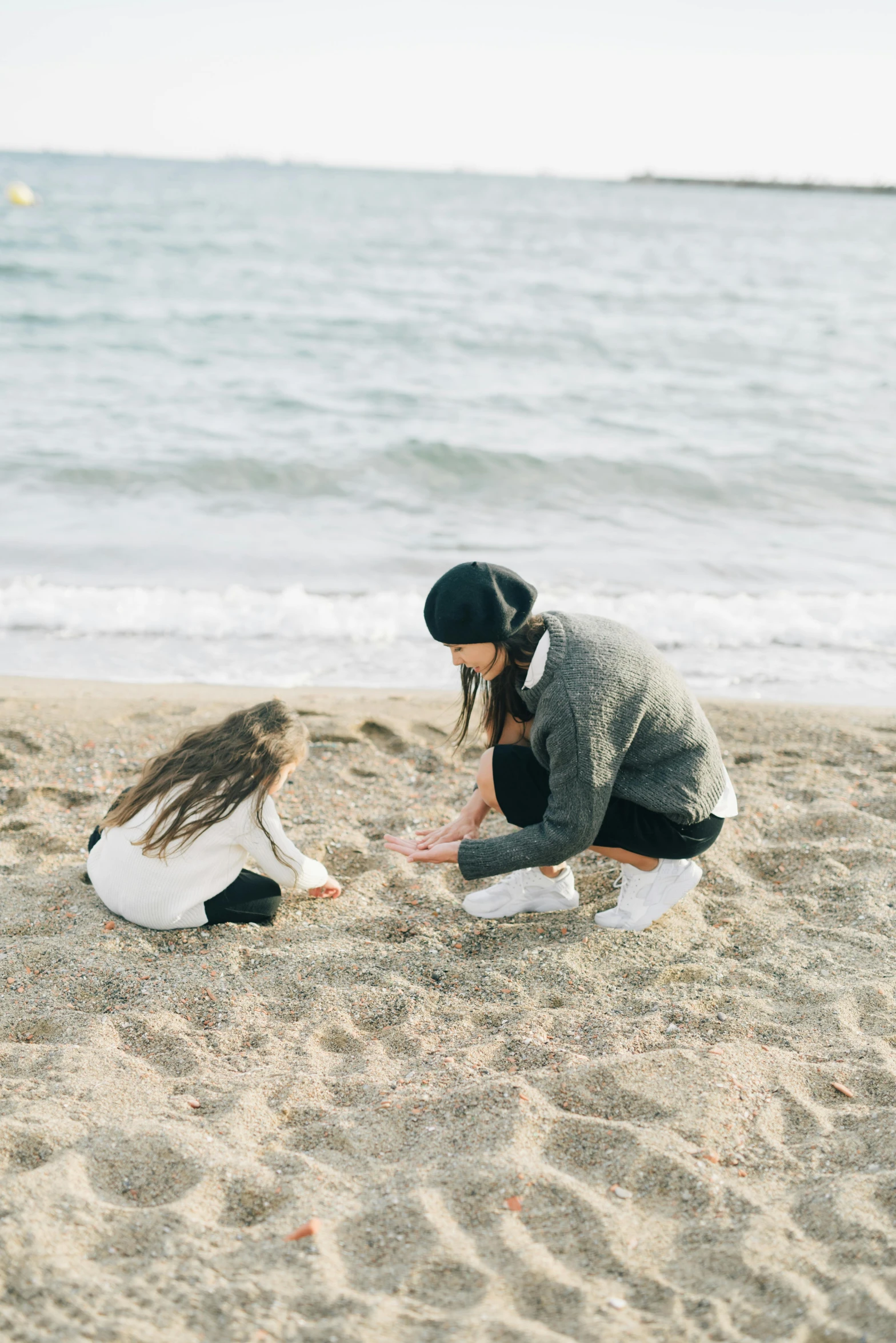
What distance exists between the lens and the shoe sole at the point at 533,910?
3.17m

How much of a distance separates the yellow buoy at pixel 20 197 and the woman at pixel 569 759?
127 ft

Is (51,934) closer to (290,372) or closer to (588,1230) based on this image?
(588,1230)

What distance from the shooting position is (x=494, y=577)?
2.57 metres

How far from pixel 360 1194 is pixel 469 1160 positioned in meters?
0.24

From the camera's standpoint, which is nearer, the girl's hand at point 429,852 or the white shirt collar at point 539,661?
the white shirt collar at point 539,661

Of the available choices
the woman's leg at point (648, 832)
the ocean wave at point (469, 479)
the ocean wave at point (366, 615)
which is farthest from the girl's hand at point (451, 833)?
the ocean wave at point (469, 479)

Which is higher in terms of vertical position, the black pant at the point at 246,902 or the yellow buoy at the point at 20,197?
the yellow buoy at the point at 20,197

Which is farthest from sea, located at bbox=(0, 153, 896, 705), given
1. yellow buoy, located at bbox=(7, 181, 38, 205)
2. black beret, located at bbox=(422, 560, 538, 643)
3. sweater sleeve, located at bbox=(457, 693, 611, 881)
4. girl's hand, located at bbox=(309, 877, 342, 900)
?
yellow buoy, located at bbox=(7, 181, 38, 205)

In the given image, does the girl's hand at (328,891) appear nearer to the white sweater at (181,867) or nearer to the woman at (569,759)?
the white sweater at (181,867)

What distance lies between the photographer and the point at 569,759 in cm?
252

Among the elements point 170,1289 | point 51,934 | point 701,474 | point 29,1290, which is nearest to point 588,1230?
point 170,1289

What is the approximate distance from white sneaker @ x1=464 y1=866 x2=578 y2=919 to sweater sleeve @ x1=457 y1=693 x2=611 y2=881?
431mm

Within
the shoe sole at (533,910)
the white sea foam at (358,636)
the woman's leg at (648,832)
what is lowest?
the white sea foam at (358,636)

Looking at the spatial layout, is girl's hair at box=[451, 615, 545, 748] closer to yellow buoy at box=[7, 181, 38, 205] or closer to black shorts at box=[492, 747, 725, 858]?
black shorts at box=[492, 747, 725, 858]
